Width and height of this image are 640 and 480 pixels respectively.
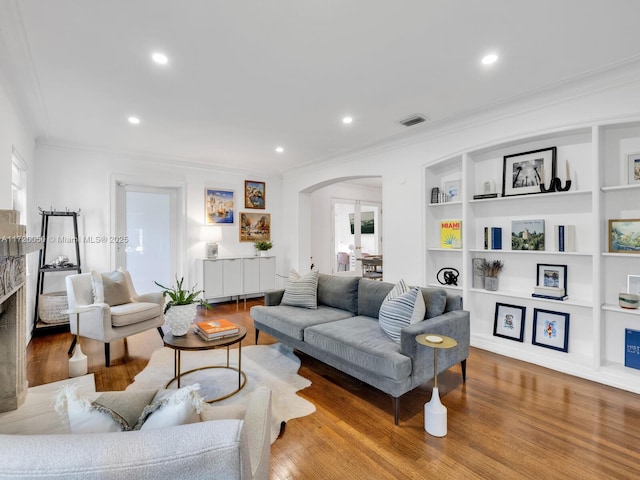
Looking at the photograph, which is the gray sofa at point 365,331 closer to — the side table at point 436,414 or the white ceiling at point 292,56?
the side table at point 436,414

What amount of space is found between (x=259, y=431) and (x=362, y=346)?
1393mm

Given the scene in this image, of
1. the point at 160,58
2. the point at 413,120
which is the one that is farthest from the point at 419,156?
the point at 160,58

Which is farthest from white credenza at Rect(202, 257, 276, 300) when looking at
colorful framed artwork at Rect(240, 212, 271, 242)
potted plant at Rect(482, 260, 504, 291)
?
potted plant at Rect(482, 260, 504, 291)

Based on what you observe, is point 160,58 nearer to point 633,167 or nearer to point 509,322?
point 633,167

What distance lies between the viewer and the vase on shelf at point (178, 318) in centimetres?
261

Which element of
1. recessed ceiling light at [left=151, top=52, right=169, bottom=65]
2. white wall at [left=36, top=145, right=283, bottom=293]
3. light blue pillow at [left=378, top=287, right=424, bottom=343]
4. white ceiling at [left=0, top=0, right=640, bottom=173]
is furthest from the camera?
white wall at [left=36, top=145, right=283, bottom=293]

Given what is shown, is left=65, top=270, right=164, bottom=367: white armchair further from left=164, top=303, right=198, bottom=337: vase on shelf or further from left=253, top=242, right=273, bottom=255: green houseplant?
left=253, top=242, right=273, bottom=255: green houseplant

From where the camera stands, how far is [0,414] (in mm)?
1828

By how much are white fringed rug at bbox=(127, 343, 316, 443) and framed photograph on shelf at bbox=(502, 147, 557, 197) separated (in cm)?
296

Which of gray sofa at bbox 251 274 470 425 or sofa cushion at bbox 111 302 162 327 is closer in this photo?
gray sofa at bbox 251 274 470 425

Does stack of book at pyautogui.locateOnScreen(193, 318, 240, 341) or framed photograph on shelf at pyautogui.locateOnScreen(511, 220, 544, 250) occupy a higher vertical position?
framed photograph on shelf at pyautogui.locateOnScreen(511, 220, 544, 250)

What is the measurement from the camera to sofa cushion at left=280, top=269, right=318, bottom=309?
367cm

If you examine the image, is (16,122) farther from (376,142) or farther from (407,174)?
(407,174)

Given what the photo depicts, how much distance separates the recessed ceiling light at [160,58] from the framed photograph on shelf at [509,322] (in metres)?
4.06
